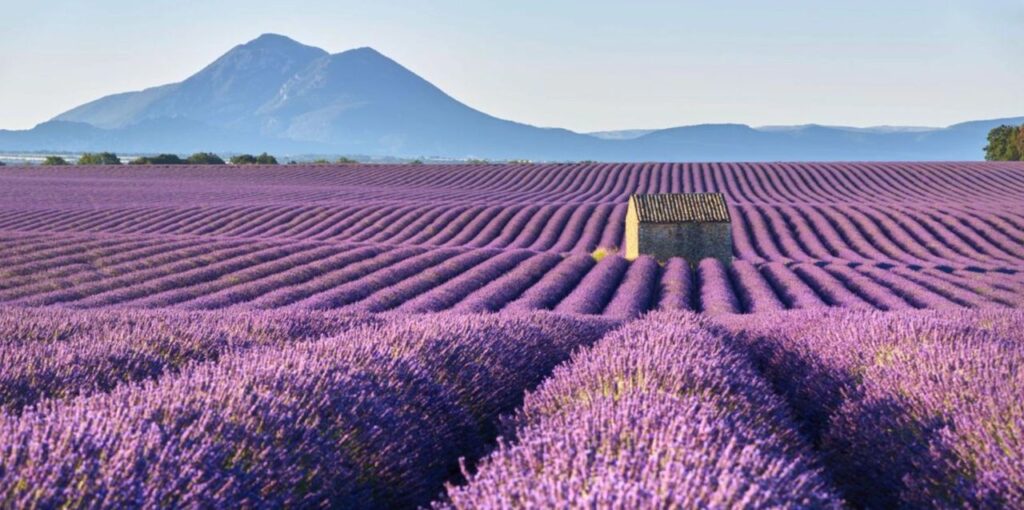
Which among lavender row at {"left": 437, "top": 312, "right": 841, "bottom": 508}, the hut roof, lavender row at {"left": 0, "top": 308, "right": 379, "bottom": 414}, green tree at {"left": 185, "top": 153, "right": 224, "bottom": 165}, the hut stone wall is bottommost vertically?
green tree at {"left": 185, "top": 153, "right": 224, "bottom": 165}

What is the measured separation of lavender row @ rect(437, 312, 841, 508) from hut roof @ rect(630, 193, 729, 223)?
23313 millimetres

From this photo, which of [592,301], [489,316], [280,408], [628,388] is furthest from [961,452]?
[592,301]

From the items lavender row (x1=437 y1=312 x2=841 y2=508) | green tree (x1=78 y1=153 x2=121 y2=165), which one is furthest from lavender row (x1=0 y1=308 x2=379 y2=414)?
green tree (x1=78 y1=153 x2=121 y2=165)

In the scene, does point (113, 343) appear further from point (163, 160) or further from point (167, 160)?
point (163, 160)

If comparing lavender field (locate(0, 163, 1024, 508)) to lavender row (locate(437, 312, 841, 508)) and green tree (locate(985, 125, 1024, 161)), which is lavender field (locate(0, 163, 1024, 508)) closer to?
lavender row (locate(437, 312, 841, 508))

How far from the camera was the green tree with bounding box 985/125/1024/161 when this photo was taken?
263 ft

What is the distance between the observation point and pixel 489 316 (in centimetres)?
835

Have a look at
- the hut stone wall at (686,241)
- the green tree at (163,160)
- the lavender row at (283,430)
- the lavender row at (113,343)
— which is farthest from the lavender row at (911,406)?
the green tree at (163,160)

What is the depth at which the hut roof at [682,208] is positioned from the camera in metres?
28.8

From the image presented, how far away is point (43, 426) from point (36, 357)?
2.54 meters

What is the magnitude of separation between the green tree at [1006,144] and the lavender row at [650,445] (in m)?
84.8

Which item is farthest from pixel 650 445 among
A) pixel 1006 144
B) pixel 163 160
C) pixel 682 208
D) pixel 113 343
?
pixel 1006 144

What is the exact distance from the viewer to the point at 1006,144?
272 ft

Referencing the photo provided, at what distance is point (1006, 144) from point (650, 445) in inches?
3541
